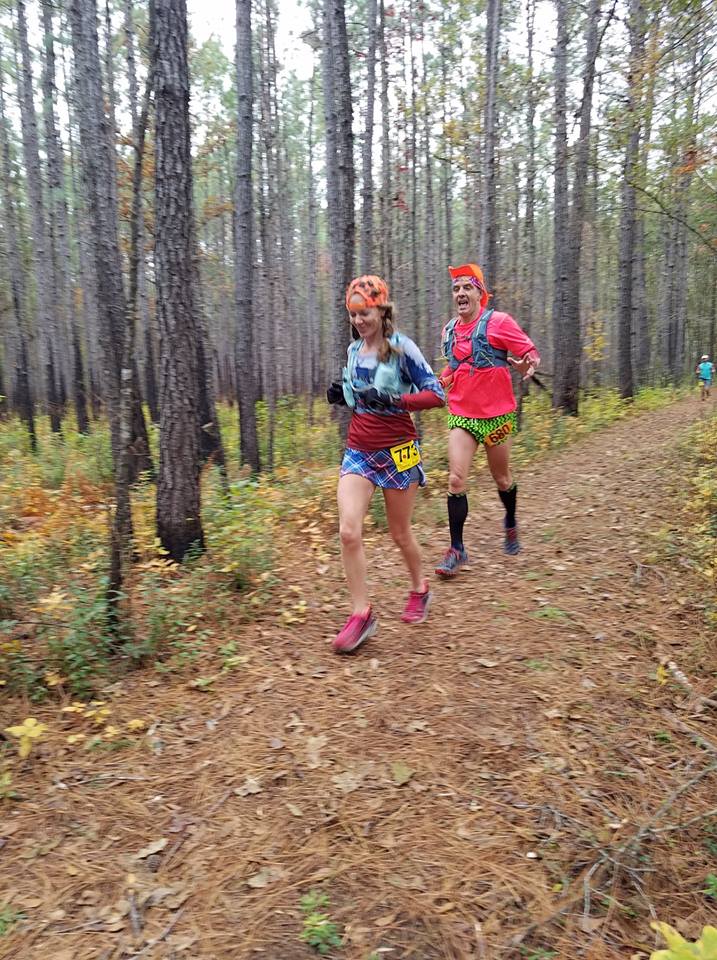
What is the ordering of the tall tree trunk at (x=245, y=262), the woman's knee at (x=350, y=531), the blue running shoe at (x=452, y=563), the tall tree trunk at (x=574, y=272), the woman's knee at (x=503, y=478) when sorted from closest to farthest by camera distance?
the woman's knee at (x=350, y=531), the blue running shoe at (x=452, y=563), the woman's knee at (x=503, y=478), the tall tree trunk at (x=245, y=262), the tall tree trunk at (x=574, y=272)

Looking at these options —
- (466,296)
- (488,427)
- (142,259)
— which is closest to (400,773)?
(488,427)

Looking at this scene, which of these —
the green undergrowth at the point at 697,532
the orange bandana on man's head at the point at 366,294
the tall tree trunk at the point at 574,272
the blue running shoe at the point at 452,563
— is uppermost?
the tall tree trunk at the point at 574,272

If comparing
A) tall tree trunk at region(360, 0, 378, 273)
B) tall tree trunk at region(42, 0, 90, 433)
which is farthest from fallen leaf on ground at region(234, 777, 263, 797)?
tall tree trunk at region(42, 0, 90, 433)

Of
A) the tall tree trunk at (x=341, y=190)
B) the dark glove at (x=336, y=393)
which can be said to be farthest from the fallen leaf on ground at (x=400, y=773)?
the tall tree trunk at (x=341, y=190)

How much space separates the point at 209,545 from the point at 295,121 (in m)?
27.6

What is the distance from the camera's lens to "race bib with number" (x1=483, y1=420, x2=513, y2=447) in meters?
4.91

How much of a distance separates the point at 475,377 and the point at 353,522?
1856 millimetres

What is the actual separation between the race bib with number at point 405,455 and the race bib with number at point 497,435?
1.22 m

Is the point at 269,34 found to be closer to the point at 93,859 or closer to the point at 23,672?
the point at 23,672

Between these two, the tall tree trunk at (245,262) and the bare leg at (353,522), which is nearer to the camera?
the bare leg at (353,522)

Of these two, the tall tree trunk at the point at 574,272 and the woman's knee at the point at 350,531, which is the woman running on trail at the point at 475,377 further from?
the tall tree trunk at the point at 574,272

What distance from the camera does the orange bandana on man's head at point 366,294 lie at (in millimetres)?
3596

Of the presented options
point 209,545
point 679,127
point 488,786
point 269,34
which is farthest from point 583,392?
point 488,786

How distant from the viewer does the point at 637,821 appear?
2387 mm
